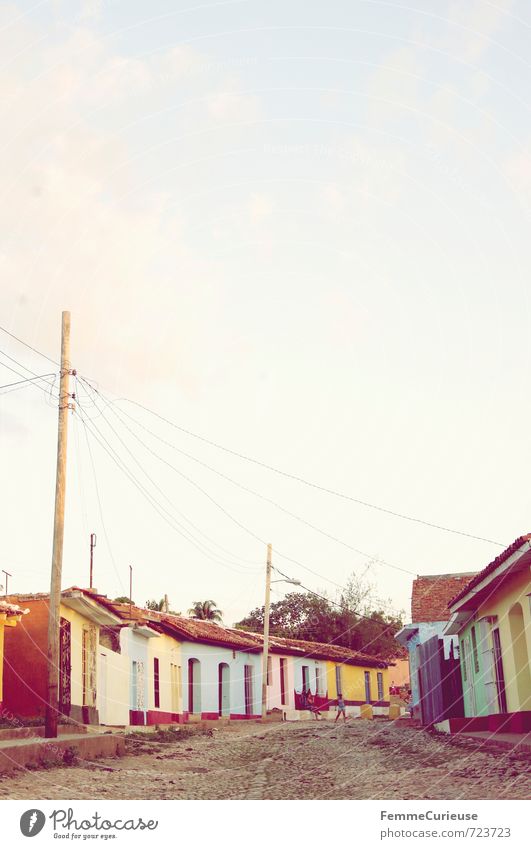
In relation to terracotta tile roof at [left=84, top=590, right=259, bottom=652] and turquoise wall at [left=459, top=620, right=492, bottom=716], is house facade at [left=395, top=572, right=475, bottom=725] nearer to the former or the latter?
turquoise wall at [left=459, top=620, right=492, bottom=716]

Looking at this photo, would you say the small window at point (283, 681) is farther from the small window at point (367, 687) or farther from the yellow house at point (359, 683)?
the small window at point (367, 687)

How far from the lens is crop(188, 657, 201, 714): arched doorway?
2897 centimetres

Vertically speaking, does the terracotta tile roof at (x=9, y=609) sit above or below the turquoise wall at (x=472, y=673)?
above

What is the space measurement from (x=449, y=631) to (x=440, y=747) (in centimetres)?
719

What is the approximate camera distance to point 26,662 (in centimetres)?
1770

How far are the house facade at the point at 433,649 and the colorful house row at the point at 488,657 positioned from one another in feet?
0.08

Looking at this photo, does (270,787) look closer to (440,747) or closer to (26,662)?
(440,747)

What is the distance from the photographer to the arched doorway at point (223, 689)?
30656mm

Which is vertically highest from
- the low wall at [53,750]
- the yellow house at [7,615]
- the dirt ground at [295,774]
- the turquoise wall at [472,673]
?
the yellow house at [7,615]

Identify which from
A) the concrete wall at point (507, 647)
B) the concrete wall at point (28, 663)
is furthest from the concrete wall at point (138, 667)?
the concrete wall at point (507, 647)

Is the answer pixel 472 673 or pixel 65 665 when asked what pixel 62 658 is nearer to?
pixel 65 665

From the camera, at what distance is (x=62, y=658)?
61.9ft

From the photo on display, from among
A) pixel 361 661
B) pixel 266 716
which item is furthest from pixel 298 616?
pixel 266 716

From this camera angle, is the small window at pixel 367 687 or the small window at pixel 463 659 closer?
the small window at pixel 463 659
